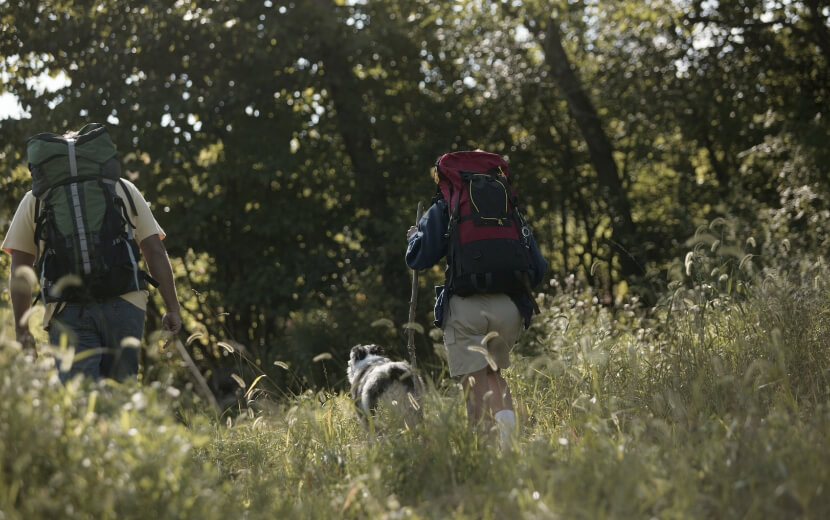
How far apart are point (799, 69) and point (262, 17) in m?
7.53

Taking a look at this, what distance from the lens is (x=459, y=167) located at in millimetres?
4520

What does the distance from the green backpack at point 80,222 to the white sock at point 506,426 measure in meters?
1.86

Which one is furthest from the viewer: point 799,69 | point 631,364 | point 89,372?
point 799,69

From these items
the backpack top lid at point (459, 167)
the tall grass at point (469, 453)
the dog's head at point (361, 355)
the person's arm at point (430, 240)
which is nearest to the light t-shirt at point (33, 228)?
the tall grass at point (469, 453)

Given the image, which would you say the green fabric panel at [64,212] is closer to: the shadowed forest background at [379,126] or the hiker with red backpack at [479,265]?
the hiker with red backpack at [479,265]

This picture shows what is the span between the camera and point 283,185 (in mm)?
10789

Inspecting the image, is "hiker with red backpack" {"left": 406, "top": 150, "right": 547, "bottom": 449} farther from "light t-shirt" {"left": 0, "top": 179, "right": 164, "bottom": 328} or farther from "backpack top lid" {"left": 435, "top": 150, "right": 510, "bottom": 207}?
"light t-shirt" {"left": 0, "top": 179, "right": 164, "bottom": 328}

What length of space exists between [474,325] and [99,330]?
183 cm

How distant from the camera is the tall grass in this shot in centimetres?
295

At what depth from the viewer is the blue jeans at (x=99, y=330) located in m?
3.85

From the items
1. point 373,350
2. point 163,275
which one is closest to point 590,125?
point 373,350

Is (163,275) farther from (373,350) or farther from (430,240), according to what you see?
(373,350)

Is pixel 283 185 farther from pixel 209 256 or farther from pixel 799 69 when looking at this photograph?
pixel 799 69

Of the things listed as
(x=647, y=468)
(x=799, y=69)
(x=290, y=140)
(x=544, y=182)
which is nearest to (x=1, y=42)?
(x=290, y=140)
